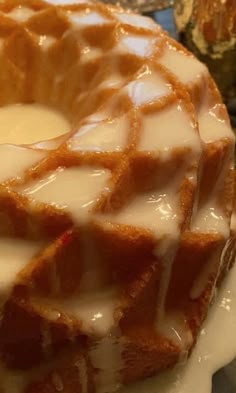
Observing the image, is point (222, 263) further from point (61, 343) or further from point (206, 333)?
point (61, 343)

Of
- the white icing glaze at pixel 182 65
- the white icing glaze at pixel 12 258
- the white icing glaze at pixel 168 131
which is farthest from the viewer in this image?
the white icing glaze at pixel 182 65

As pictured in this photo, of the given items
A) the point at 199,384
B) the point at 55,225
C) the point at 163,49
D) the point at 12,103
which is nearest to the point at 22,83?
the point at 12,103

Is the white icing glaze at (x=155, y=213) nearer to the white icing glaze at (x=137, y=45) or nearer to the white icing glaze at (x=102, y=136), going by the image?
the white icing glaze at (x=102, y=136)

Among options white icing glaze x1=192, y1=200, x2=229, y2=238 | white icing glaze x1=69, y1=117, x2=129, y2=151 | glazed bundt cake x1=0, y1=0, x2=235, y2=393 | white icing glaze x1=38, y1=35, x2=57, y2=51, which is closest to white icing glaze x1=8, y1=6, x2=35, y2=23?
white icing glaze x1=38, y1=35, x2=57, y2=51

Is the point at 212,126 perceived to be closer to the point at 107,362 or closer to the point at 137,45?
the point at 137,45

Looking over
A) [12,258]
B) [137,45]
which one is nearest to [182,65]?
[137,45]

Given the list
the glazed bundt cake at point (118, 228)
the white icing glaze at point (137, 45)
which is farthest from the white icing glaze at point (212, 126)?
the white icing glaze at point (137, 45)
